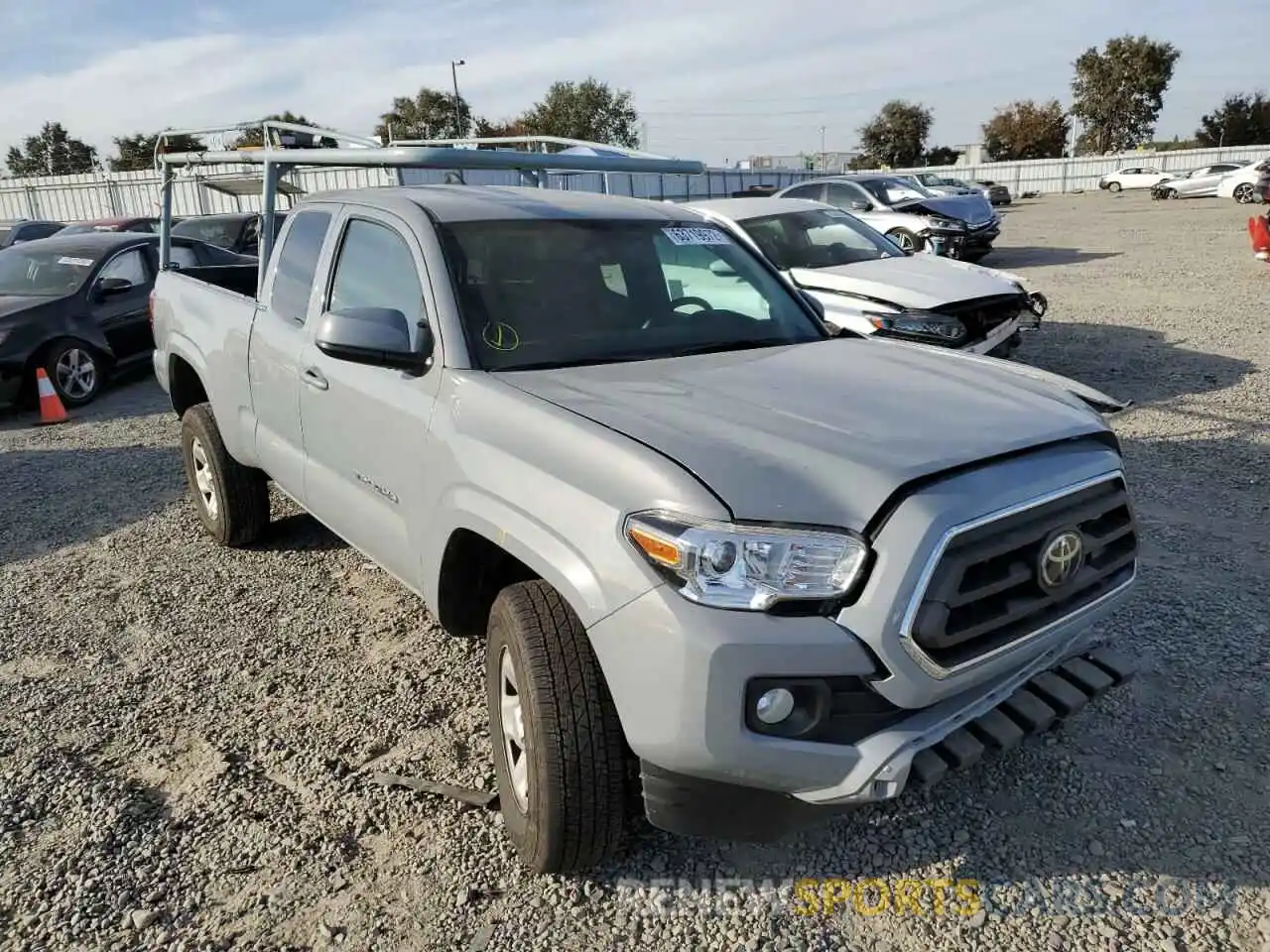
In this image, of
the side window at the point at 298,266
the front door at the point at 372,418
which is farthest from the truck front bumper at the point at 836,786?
the side window at the point at 298,266

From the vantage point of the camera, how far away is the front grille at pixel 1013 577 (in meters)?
2.16

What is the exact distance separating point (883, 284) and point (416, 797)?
5.79 meters

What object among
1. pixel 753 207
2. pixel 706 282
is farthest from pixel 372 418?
pixel 753 207

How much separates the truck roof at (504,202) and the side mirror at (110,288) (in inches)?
250

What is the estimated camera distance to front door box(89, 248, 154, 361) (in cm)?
930

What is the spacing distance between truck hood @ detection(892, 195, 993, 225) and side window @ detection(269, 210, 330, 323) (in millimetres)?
14104

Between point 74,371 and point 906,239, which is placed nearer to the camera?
point 74,371

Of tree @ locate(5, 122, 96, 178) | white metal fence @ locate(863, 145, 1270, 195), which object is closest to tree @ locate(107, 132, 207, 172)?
tree @ locate(5, 122, 96, 178)

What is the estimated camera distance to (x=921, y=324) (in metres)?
6.99

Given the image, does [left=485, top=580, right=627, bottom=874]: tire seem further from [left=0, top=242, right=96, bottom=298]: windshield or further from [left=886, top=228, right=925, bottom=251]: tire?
[left=886, top=228, right=925, bottom=251]: tire

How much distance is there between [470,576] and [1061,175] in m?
58.5

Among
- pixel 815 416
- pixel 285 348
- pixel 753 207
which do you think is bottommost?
pixel 815 416

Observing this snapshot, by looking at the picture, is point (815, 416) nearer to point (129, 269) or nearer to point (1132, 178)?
point (129, 269)

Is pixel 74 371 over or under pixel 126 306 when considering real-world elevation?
under
